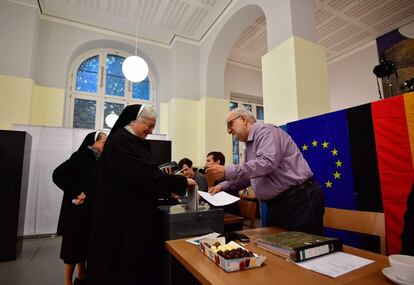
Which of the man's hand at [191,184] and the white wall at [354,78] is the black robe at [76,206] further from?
the white wall at [354,78]

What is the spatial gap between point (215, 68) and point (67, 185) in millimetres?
3993

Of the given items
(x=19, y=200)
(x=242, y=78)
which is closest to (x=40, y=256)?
(x=19, y=200)

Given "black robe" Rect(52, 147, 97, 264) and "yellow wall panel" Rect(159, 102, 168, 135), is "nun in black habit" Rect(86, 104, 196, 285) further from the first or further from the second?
"yellow wall panel" Rect(159, 102, 168, 135)

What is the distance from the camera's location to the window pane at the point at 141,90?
5.36 meters

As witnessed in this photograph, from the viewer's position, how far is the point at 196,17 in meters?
4.59

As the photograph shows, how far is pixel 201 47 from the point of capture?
5305 mm

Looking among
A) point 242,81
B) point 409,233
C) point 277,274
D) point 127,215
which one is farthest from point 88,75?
point 409,233

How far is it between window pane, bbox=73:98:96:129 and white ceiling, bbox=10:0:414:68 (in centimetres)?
162

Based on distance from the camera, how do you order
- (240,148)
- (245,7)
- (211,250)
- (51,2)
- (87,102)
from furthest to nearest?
(240,148), (87,102), (51,2), (245,7), (211,250)

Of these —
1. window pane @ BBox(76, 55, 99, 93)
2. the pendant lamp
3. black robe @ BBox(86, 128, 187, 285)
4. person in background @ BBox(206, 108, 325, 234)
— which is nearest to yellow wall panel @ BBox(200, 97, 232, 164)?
the pendant lamp

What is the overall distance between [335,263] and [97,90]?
529 cm

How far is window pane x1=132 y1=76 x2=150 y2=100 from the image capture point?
17.6 feet

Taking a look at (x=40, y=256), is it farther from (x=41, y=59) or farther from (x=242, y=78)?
(x=242, y=78)

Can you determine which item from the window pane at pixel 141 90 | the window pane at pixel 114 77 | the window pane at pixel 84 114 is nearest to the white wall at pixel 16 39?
the window pane at pixel 84 114
